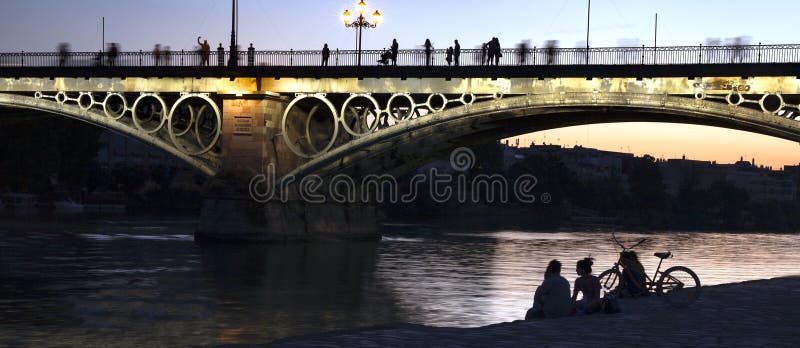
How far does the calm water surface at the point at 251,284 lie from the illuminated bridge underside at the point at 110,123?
3435 mm

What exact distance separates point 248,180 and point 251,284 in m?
20.4

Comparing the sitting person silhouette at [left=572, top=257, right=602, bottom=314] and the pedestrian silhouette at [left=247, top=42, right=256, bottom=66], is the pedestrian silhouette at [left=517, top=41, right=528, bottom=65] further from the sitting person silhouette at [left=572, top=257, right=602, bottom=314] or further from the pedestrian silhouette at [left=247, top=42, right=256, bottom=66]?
the sitting person silhouette at [left=572, top=257, right=602, bottom=314]

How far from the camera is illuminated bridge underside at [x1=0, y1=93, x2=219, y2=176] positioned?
53.7 meters

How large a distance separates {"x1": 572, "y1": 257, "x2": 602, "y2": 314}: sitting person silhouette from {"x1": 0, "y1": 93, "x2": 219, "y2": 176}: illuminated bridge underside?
35185mm

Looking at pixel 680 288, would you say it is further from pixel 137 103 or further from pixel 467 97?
pixel 137 103

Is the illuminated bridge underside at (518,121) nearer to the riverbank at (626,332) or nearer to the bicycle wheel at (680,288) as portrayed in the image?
the bicycle wheel at (680,288)

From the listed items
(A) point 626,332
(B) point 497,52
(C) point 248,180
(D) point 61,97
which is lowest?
(A) point 626,332

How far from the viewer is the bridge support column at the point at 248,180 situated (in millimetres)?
51500

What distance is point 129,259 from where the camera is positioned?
136ft

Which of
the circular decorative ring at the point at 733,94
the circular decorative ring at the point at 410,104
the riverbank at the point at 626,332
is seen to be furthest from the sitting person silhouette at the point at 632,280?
the circular decorative ring at the point at 410,104

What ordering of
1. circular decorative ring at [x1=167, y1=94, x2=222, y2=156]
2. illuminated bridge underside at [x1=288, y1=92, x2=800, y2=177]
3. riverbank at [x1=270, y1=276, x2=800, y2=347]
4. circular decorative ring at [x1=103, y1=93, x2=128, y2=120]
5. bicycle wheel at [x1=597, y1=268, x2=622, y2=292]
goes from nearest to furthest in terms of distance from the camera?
1. riverbank at [x1=270, y1=276, x2=800, y2=347]
2. bicycle wheel at [x1=597, y1=268, x2=622, y2=292]
3. illuminated bridge underside at [x1=288, y1=92, x2=800, y2=177]
4. circular decorative ring at [x1=167, y1=94, x2=222, y2=156]
5. circular decorative ring at [x1=103, y1=93, x2=128, y2=120]

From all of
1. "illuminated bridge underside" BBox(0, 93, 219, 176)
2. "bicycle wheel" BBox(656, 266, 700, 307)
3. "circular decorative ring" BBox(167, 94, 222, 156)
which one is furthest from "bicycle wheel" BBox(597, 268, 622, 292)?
"illuminated bridge underside" BBox(0, 93, 219, 176)

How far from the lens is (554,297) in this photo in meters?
18.9

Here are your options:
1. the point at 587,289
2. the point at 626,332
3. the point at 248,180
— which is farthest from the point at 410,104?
the point at 626,332
